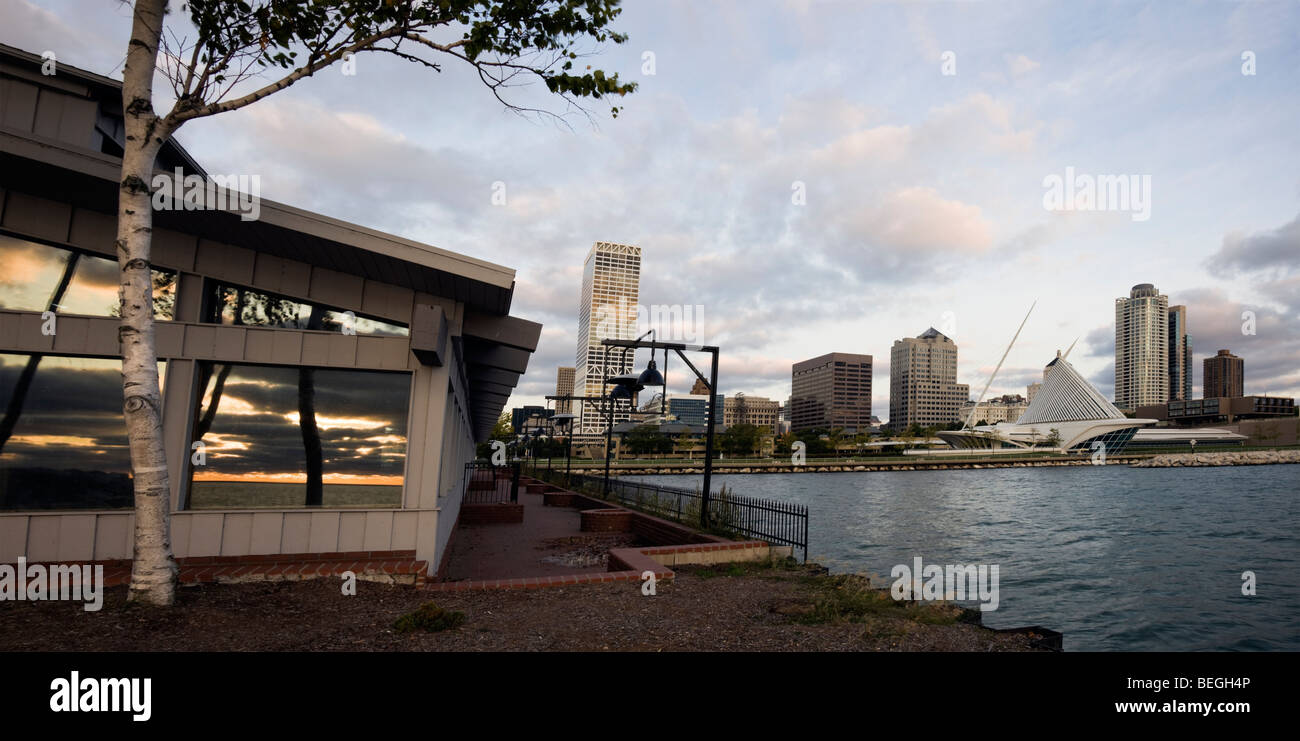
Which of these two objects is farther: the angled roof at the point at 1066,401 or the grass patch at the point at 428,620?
the angled roof at the point at 1066,401

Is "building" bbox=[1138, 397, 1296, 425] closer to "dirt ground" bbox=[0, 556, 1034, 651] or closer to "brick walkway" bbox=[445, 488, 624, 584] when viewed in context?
"brick walkway" bbox=[445, 488, 624, 584]

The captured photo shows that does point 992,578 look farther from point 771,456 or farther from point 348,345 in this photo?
point 771,456

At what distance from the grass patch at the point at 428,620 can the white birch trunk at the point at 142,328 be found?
206 centimetres

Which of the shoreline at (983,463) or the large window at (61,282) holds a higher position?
the large window at (61,282)

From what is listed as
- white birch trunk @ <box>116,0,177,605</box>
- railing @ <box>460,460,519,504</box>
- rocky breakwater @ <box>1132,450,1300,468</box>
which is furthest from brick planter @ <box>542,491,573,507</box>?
rocky breakwater @ <box>1132,450,1300,468</box>

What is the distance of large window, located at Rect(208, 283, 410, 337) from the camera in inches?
300

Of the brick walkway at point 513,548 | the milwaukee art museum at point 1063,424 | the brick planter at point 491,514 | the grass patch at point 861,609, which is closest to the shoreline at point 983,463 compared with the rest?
the milwaukee art museum at point 1063,424

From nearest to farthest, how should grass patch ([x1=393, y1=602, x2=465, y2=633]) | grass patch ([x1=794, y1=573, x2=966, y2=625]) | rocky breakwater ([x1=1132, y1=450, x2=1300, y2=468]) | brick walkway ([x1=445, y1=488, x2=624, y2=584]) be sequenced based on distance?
grass patch ([x1=393, y1=602, x2=465, y2=633]) < grass patch ([x1=794, y1=573, x2=966, y2=625]) < brick walkway ([x1=445, y1=488, x2=624, y2=584]) < rocky breakwater ([x1=1132, y1=450, x2=1300, y2=468])

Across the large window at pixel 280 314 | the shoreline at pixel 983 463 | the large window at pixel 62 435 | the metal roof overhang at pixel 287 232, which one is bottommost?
the shoreline at pixel 983 463

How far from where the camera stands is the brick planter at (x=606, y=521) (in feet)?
52.3

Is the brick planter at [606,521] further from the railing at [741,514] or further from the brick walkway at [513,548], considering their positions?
the railing at [741,514]

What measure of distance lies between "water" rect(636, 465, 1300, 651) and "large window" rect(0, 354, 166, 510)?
14031 millimetres
